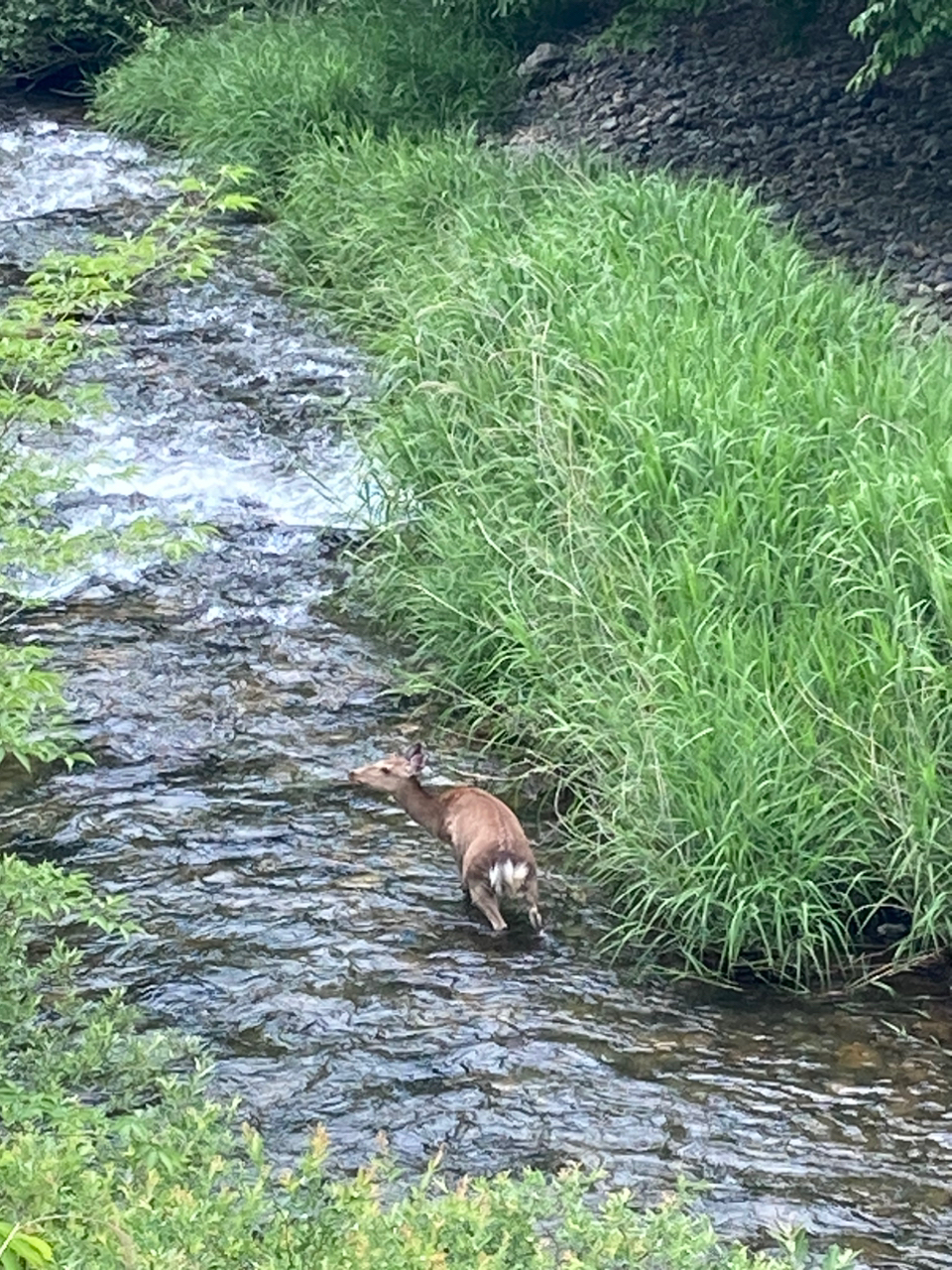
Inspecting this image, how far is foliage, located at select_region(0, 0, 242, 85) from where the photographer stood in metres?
17.9

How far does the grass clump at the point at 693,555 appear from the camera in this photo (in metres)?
5.30

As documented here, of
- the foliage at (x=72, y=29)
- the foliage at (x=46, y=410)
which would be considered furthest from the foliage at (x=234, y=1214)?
the foliage at (x=72, y=29)

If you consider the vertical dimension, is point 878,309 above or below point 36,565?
below

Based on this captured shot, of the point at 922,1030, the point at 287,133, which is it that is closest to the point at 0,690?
the point at 922,1030

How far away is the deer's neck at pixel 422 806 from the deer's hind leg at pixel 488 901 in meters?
0.42

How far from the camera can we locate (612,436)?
7.16 meters

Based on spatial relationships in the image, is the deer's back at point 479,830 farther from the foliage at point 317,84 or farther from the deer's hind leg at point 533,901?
the foliage at point 317,84

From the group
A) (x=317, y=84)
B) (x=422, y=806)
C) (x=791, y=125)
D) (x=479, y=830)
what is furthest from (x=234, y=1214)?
(x=317, y=84)

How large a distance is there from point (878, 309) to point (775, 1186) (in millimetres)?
4959

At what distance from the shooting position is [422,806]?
5.88m

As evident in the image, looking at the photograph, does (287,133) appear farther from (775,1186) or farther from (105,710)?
(775,1186)

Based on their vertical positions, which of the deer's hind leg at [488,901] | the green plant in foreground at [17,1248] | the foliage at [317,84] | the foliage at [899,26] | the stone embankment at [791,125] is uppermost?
the green plant in foreground at [17,1248]

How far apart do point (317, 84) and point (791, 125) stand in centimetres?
374

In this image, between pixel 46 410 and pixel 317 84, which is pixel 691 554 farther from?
pixel 317 84
